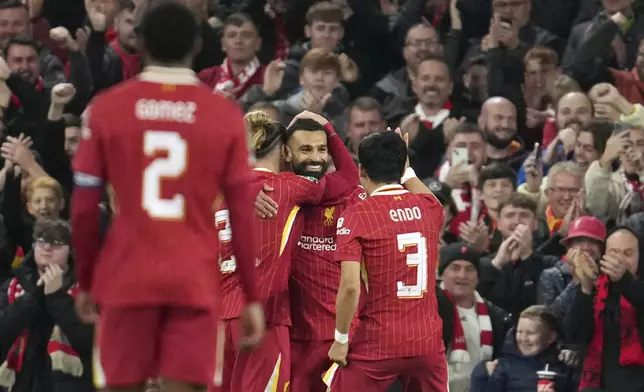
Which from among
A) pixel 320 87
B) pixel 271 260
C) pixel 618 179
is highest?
pixel 320 87

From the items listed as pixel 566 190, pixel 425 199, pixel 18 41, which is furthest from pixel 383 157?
pixel 18 41

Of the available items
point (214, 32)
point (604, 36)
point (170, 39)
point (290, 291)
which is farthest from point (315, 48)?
point (170, 39)

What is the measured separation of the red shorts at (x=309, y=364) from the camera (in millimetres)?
8875

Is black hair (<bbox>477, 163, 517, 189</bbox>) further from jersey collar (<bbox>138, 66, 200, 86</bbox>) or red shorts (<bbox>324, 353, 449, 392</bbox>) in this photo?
jersey collar (<bbox>138, 66, 200, 86</bbox>)

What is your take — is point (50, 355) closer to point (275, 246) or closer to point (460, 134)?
point (275, 246)

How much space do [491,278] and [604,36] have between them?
10.0ft

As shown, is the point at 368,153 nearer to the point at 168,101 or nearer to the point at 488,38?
the point at 168,101

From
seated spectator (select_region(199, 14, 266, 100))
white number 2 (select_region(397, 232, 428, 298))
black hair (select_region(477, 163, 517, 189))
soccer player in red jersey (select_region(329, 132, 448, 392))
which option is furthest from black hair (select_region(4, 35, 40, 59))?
white number 2 (select_region(397, 232, 428, 298))

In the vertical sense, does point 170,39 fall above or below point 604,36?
below

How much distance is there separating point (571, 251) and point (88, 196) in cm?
535

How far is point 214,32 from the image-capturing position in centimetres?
1503

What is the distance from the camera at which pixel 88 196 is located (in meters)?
6.07

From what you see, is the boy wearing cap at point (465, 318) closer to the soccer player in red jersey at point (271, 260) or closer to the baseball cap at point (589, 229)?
the baseball cap at point (589, 229)

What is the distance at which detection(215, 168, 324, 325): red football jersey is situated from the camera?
28.0ft
